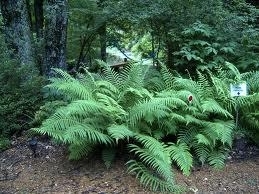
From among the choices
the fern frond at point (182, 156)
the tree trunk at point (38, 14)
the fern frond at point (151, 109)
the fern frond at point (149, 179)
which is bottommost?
the fern frond at point (149, 179)

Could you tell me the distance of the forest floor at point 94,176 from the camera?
4.82 metres

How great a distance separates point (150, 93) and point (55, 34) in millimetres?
2237

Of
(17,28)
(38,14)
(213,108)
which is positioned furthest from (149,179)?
(38,14)

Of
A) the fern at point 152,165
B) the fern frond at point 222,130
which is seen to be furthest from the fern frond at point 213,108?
the fern at point 152,165

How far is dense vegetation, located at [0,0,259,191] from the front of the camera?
503 centimetres

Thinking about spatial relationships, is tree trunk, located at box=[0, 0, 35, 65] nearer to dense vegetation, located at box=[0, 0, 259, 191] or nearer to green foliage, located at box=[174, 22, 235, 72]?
dense vegetation, located at box=[0, 0, 259, 191]

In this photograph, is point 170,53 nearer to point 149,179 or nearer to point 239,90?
point 239,90

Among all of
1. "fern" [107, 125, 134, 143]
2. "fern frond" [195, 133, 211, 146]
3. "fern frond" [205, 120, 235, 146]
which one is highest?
"fern" [107, 125, 134, 143]

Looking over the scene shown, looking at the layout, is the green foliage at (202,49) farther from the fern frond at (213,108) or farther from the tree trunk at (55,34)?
the tree trunk at (55,34)

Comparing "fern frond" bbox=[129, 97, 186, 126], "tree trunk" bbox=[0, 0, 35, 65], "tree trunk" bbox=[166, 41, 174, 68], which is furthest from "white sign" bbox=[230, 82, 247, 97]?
"tree trunk" bbox=[0, 0, 35, 65]

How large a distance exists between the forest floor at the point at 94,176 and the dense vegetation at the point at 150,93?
15 cm

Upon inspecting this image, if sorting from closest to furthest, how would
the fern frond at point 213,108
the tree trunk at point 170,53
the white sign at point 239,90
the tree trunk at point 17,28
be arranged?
the fern frond at point 213,108
the white sign at point 239,90
the tree trunk at point 17,28
the tree trunk at point 170,53

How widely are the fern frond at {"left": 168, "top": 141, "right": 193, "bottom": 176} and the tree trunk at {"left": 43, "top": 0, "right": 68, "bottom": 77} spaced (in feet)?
9.74

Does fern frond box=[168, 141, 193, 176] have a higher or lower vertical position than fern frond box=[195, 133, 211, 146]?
lower
